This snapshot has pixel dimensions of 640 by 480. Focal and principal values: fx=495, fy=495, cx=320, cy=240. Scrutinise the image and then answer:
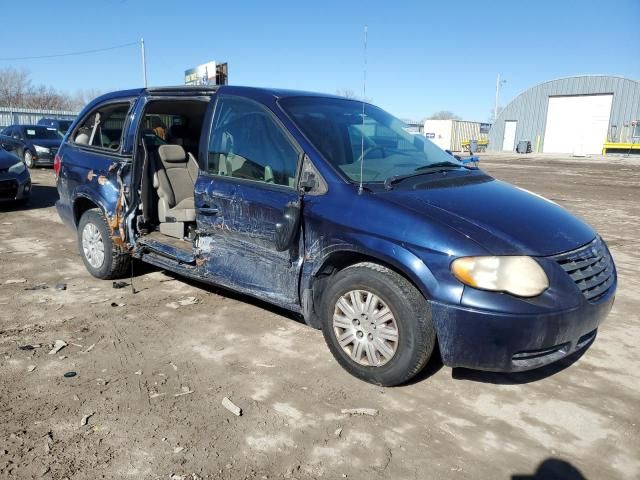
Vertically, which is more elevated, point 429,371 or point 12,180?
point 12,180

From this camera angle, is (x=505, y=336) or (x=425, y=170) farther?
(x=425, y=170)

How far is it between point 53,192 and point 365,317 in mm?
11128

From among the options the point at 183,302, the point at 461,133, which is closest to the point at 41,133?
the point at 183,302

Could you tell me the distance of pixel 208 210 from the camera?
13.2ft

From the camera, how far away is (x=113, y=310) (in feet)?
14.7

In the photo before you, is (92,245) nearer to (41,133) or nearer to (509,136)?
(41,133)

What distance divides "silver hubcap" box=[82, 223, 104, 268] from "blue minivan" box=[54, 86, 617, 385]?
0.65ft

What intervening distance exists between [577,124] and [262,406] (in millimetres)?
46809

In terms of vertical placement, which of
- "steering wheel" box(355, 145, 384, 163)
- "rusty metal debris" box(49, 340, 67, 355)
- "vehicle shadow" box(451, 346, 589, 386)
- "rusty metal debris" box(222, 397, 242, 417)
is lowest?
"rusty metal debris" box(49, 340, 67, 355)

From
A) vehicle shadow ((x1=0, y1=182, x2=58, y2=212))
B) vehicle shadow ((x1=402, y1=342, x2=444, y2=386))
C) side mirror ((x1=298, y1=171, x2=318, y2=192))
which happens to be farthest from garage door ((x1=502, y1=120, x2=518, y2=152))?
side mirror ((x1=298, y1=171, x2=318, y2=192))

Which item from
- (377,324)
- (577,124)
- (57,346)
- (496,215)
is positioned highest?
(577,124)

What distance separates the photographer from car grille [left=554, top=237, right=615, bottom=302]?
293 centimetres

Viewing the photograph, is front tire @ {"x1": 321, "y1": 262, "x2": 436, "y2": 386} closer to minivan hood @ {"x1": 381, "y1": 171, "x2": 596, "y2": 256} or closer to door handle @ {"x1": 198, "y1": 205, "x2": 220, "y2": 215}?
minivan hood @ {"x1": 381, "y1": 171, "x2": 596, "y2": 256}

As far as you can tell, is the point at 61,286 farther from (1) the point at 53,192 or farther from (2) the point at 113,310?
(1) the point at 53,192
